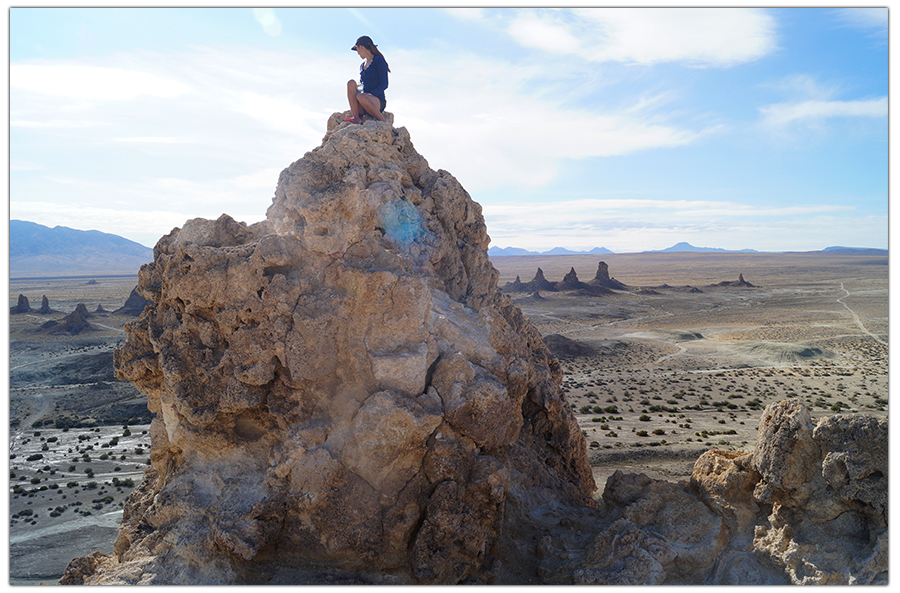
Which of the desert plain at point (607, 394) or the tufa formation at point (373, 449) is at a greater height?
the tufa formation at point (373, 449)

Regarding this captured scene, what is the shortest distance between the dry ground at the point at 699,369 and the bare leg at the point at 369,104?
10391 mm

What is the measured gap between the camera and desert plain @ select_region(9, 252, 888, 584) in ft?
51.5

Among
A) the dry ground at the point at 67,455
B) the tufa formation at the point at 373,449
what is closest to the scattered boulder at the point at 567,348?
the dry ground at the point at 67,455

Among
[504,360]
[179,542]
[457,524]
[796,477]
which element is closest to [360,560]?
[457,524]

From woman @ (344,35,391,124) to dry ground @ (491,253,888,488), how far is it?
10.5 metres

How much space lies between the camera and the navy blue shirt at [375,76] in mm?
8156

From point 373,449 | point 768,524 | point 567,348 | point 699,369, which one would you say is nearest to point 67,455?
point 373,449

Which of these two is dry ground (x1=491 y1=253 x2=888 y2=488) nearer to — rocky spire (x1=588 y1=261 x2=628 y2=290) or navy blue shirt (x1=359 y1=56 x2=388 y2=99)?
navy blue shirt (x1=359 y1=56 x2=388 y2=99)

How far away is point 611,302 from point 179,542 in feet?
237

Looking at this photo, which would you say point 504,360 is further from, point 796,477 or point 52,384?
point 52,384

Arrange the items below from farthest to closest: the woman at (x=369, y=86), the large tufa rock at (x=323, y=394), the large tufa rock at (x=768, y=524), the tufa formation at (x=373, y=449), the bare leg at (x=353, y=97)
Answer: the bare leg at (x=353, y=97) → the woman at (x=369, y=86) → the large tufa rock at (x=323, y=394) → the tufa formation at (x=373, y=449) → the large tufa rock at (x=768, y=524)

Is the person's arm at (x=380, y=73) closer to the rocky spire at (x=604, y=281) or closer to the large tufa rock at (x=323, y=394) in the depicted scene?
the large tufa rock at (x=323, y=394)

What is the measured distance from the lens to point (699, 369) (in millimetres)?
34625

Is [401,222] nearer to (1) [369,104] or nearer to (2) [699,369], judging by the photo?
(1) [369,104]
